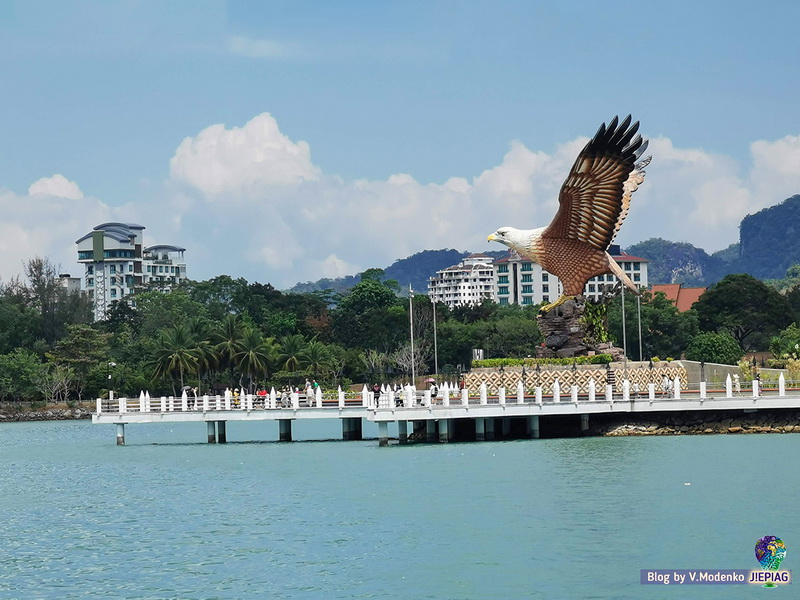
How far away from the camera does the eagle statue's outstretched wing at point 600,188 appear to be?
171ft

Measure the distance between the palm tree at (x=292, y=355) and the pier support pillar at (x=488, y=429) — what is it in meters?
44.5

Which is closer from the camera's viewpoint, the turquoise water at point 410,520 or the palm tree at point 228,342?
the turquoise water at point 410,520

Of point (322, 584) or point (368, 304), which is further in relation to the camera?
point (368, 304)

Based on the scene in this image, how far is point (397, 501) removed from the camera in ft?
120

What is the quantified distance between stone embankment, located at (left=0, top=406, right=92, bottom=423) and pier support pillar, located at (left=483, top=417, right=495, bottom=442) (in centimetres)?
5810

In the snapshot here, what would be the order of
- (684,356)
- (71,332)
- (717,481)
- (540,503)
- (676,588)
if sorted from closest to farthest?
(676,588)
(540,503)
(717,481)
(684,356)
(71,332)

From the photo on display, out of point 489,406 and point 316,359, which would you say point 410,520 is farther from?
point 316,359

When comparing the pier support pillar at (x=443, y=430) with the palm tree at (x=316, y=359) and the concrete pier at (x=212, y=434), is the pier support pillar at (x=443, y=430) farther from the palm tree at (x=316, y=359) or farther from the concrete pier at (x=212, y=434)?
the palm tree at (x=316, y=359)

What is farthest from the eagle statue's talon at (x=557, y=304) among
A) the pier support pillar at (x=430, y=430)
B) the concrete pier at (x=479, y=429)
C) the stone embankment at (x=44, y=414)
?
the stone embankment at (x=44, y=414)

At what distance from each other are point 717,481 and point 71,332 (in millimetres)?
80546

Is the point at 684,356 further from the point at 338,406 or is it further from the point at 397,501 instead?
the point at 397,501

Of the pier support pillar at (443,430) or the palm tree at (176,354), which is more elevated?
the palm tree at (176,354)

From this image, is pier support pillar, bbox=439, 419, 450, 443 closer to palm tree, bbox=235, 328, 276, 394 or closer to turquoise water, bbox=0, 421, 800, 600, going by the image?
turquoise water, bbox=0, 421, 800, 600

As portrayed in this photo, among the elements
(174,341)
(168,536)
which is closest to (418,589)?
(168,536)
